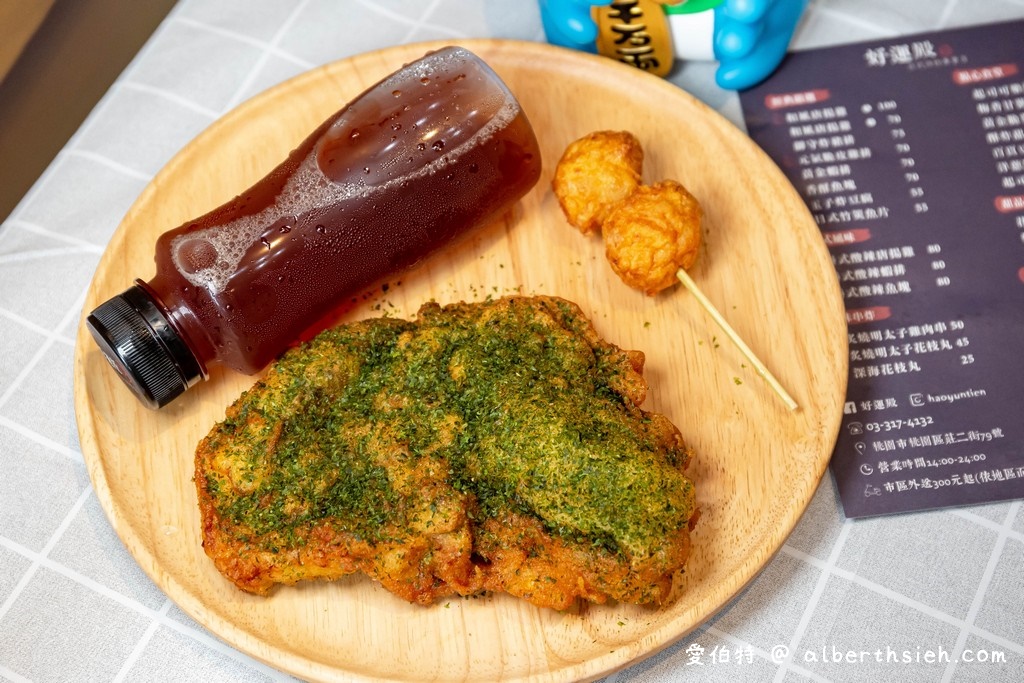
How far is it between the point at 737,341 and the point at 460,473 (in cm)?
88

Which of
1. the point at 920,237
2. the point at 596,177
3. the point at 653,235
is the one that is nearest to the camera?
the point at 653,235

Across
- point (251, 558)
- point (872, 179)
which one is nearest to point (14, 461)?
point (251, 558)

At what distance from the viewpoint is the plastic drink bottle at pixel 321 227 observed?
247 cm

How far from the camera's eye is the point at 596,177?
2.69 m

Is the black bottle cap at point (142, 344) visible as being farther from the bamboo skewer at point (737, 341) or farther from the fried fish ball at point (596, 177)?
the bamboo skewer at point (737, 341)

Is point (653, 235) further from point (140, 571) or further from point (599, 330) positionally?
point (140, 571)

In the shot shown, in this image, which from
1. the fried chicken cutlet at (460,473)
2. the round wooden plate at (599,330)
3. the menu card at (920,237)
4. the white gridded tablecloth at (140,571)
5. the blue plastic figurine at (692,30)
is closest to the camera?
the fried chicken cutlet at (460,473)

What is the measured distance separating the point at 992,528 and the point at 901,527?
0.25m

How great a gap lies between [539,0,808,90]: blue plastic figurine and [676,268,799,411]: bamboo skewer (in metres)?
0.88

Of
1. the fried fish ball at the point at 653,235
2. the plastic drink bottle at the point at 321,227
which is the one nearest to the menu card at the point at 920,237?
the fried fish ball at the point at 653,235

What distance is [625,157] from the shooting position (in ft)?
8.88

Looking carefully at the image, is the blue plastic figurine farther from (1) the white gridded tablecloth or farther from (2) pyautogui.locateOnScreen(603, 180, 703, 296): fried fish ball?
(2) pyautogui.locateOnScreen(603, 180, 703, 296): fried fish ball

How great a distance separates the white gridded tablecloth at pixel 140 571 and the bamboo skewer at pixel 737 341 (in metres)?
0.35

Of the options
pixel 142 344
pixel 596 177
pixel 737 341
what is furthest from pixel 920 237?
pixel 142 344
